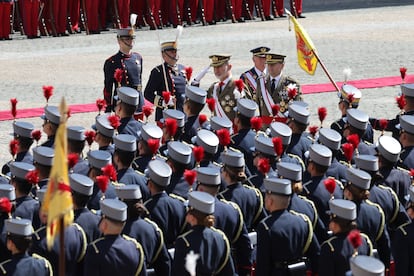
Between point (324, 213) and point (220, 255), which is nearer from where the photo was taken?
point (220, 255)

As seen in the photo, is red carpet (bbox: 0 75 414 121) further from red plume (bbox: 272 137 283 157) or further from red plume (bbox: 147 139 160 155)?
red plume (bbox: 272 137 283 157)

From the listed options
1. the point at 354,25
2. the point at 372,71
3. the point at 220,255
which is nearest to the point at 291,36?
the point at 354,25

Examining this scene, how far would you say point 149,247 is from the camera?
8.17 m

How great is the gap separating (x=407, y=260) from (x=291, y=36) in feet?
53.9

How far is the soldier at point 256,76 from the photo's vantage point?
42.8ft

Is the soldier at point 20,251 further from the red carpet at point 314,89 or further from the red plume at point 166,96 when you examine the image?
the red carpet at point 314,89

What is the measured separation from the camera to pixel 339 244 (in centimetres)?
779

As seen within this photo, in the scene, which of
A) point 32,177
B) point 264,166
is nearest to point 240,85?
point 264,166

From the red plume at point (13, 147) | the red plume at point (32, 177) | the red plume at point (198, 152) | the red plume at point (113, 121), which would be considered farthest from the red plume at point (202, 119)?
the red plume at point (32, 177)

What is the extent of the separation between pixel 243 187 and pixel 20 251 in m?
2.24

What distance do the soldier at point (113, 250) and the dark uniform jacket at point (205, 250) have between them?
0.28 meters

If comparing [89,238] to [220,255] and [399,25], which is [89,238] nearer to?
[220,255]

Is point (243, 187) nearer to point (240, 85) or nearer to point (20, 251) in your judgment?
point (20, 251)

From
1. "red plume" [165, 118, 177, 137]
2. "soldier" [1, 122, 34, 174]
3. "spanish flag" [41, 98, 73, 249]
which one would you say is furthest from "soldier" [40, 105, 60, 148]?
"spanish flag" [41, 98, 73, 249]
